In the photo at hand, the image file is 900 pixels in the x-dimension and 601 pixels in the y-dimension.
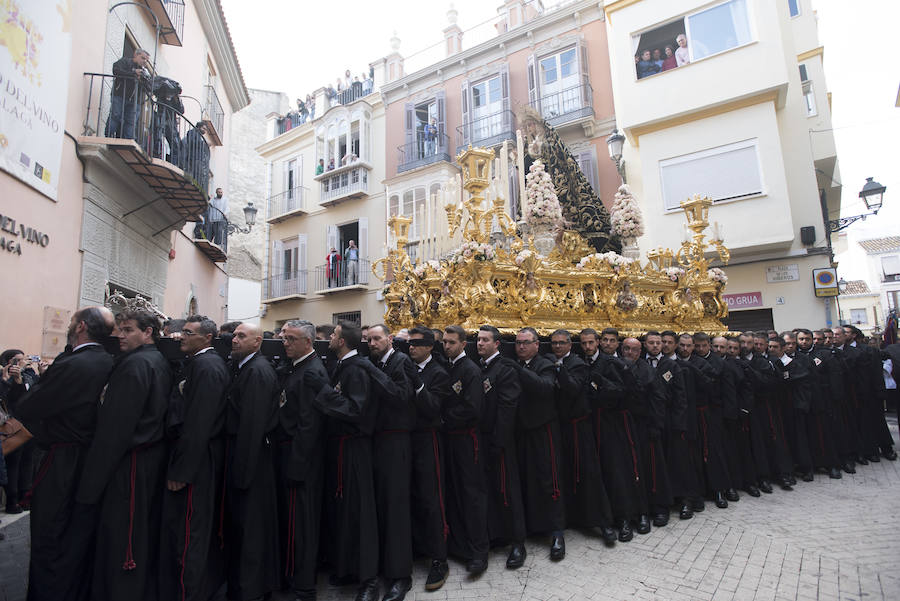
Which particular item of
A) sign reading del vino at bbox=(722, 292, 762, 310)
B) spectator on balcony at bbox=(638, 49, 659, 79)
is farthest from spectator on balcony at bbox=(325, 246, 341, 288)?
sign reading del vino at bbox=(722, 292, 762, 310)

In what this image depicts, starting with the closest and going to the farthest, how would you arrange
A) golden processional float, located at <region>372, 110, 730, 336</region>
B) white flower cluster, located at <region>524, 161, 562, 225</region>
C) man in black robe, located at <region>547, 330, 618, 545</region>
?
man in black robe, located at <region>547, 330, 618, 545</region> < golden processional float, located at <region>372, 110, 730, 336</region> < white flower cluster, located at <region>524, 161, 562, 225</region>

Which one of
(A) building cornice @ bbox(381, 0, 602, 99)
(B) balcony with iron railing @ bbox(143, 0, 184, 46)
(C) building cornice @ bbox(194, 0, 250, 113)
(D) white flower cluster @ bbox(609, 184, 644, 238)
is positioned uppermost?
(A) building cornice @ bbox(381, 0, 602, 99)

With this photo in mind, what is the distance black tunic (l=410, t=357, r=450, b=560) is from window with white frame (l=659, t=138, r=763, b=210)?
344 inches

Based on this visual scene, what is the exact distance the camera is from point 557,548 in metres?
4.14

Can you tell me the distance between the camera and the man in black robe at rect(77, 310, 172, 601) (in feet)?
10.1

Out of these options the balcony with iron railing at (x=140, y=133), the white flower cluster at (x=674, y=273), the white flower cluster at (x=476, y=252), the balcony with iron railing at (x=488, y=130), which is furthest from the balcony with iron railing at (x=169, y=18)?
the white flower cluster at (x=674, y=273)

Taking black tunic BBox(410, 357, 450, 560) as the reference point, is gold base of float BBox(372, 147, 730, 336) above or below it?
above

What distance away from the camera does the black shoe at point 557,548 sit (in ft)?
13.5

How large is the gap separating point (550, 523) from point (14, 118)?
6.74 meters

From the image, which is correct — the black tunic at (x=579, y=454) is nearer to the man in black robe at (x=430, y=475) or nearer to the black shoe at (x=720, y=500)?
the man in black robe at (x=430, y=475)

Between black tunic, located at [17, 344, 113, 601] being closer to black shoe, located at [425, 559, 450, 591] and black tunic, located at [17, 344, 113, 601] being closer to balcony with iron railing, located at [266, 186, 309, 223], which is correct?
black shoe, located at [425, 559, 450, 591]

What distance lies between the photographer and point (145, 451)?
10.7 feet

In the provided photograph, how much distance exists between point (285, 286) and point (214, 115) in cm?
813

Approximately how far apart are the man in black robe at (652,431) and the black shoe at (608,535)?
0.71 metres
